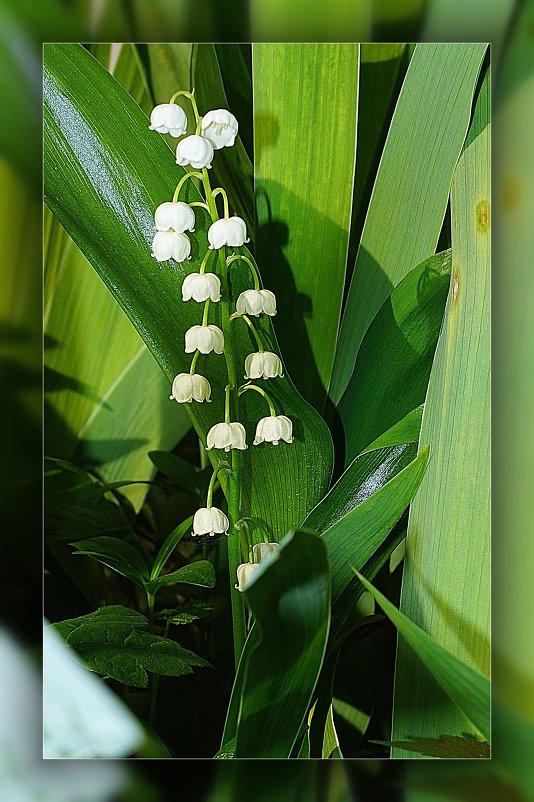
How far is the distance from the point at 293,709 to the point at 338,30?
58 centimetres

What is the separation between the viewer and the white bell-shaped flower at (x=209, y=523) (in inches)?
27.2

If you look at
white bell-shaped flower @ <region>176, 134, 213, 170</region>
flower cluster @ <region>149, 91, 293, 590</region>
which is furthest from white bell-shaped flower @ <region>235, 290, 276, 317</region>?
white bell-shaped flower @ <region>176, 134, 213, 170</region>

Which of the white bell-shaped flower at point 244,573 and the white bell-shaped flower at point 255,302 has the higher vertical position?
the white bell-shaped flower at point 255,302

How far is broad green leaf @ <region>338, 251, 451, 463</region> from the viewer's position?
70 cm

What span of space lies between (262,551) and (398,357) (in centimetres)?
20

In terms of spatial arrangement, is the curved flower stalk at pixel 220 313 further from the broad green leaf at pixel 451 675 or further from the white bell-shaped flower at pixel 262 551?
the broad green leaf at pixel 451 675

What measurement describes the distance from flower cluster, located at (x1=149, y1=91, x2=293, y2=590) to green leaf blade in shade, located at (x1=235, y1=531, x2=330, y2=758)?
2.3 inches

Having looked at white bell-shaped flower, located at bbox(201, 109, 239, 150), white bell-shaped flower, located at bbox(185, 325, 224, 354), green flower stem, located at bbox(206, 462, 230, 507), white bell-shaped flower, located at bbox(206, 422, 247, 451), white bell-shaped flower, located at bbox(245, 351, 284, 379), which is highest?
white bell-shaped flower, located at bbox(201, 109, 239, 150)

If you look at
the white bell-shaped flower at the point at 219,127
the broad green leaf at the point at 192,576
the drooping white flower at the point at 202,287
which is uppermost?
the white bell-shaped flower at the point at 219,127

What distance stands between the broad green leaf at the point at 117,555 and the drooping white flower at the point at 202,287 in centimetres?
22

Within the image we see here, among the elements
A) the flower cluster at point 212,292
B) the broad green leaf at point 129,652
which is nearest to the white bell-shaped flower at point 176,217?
the flower cluster at point 212,292

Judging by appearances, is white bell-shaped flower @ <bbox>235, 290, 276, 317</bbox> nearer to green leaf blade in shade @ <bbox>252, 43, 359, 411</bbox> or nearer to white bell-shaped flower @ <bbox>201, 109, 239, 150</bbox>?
green leaf blade in shade @ <bbox>252, 43, 359, 411</bbox>

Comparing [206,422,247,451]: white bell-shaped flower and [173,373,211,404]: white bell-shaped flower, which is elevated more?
[173,373,211,404]: white bell-shaped flower

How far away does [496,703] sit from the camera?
0.72 m
